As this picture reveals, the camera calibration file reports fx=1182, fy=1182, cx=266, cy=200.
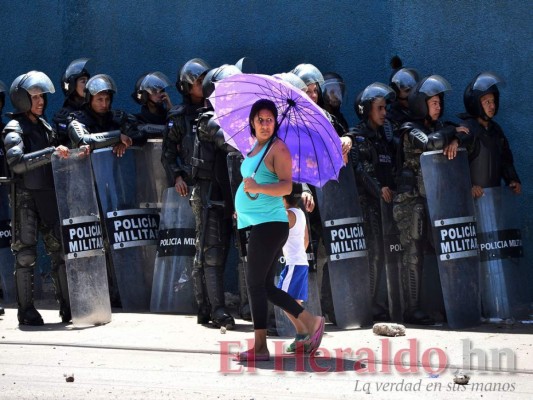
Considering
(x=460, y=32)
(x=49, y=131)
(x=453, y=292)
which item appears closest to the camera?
(x=453, y=292)

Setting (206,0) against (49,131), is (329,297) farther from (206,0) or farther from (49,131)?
(206,0)

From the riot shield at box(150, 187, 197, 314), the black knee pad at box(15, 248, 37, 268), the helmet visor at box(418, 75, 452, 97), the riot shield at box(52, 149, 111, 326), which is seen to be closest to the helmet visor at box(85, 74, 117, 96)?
the riot shield at box(52, 149, 111, 326)

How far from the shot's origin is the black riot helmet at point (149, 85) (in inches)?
431

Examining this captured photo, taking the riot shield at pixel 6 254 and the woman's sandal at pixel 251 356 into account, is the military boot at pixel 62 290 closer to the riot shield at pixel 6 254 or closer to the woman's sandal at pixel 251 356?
the riot shield at pixel 6 254

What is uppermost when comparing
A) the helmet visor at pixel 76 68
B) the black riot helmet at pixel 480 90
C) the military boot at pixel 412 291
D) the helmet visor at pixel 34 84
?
the helmet visor at pixel 76 68

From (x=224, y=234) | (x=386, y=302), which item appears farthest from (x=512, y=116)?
(x=224, y=234)

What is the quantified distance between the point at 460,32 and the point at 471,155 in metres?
1.53

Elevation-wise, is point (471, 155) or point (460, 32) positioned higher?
point (460, 32)

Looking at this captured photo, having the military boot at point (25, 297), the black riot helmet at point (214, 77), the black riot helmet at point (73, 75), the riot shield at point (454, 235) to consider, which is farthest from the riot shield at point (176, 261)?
the riot shield at point (454, 235)

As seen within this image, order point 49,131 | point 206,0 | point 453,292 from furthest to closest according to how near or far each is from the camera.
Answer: point 206,0
point 49,131
point 453,292

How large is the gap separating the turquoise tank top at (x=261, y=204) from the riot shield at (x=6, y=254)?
460cm

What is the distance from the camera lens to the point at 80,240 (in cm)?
962

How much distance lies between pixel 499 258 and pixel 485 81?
4.74 ft

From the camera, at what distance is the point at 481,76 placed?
9.68 meters
